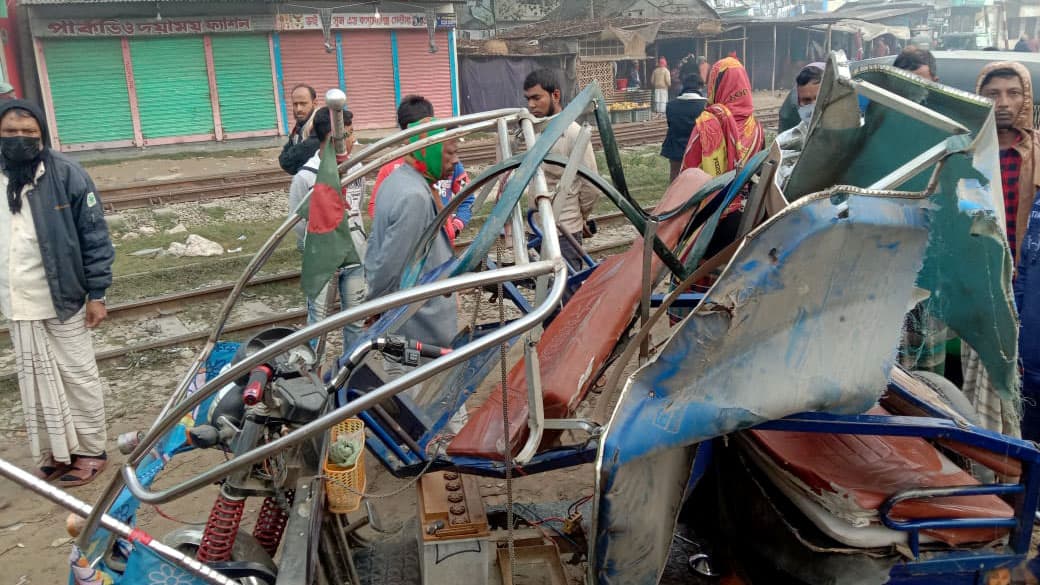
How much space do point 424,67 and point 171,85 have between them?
659cm

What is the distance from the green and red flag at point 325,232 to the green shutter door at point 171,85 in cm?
1922

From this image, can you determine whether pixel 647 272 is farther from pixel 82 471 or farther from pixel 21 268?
pixel 82 471

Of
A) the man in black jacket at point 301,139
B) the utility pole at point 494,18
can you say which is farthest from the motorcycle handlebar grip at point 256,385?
the utility pole at point 494,18

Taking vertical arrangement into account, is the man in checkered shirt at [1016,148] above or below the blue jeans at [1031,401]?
above

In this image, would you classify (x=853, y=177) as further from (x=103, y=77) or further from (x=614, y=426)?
(x=103, y=77)

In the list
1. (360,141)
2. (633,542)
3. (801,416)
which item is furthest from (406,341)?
(360,141)

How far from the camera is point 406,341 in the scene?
2.48 m

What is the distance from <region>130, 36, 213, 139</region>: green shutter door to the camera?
19500 mm

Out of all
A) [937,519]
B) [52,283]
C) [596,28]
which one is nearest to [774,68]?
[596,28]

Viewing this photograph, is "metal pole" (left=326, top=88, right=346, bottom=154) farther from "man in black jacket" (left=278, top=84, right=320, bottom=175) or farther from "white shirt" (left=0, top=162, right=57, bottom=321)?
"man in black jacket" (left=278, top=84, right=320, bottom=175)

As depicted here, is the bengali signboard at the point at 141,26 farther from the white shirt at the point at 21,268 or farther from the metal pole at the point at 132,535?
the metal pole at the point at 132,535

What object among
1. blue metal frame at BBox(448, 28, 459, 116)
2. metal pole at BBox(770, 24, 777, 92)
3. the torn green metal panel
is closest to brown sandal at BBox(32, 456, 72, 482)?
the torn green metal panel

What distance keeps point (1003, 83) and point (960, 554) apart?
2.87 meters

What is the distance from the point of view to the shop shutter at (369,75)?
71.4 ft
